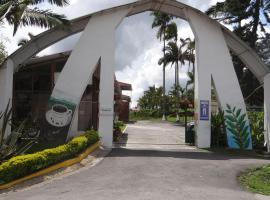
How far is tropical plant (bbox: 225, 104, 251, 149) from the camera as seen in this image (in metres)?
19.9

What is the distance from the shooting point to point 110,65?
19672 mm

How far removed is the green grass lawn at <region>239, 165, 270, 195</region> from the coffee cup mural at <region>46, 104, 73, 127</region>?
9.18 metres

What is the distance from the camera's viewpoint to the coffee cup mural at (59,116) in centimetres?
1908

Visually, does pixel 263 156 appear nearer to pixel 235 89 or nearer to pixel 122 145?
pixel 235 89

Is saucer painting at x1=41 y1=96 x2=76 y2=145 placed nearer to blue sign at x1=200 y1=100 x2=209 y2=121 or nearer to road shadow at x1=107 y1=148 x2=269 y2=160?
road shadow at x1=107 y1=148 x2=269 y2=160

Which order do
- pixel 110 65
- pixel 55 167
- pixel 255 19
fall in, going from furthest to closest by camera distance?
pixel 255 19, pixel 110 65, pixel 55 167

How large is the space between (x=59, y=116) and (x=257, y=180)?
10391mm

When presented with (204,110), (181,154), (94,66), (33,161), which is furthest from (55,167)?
(204,110)

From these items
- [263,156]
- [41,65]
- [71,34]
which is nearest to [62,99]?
[71,34]

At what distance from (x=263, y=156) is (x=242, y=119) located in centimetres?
283

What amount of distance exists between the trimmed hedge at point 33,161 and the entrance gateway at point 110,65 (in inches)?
163

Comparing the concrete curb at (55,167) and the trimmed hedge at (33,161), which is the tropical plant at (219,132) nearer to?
the concrete curb at (55,167)

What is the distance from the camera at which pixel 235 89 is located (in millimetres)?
20547

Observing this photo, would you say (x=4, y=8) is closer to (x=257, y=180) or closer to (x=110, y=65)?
(x=110, y=65)
